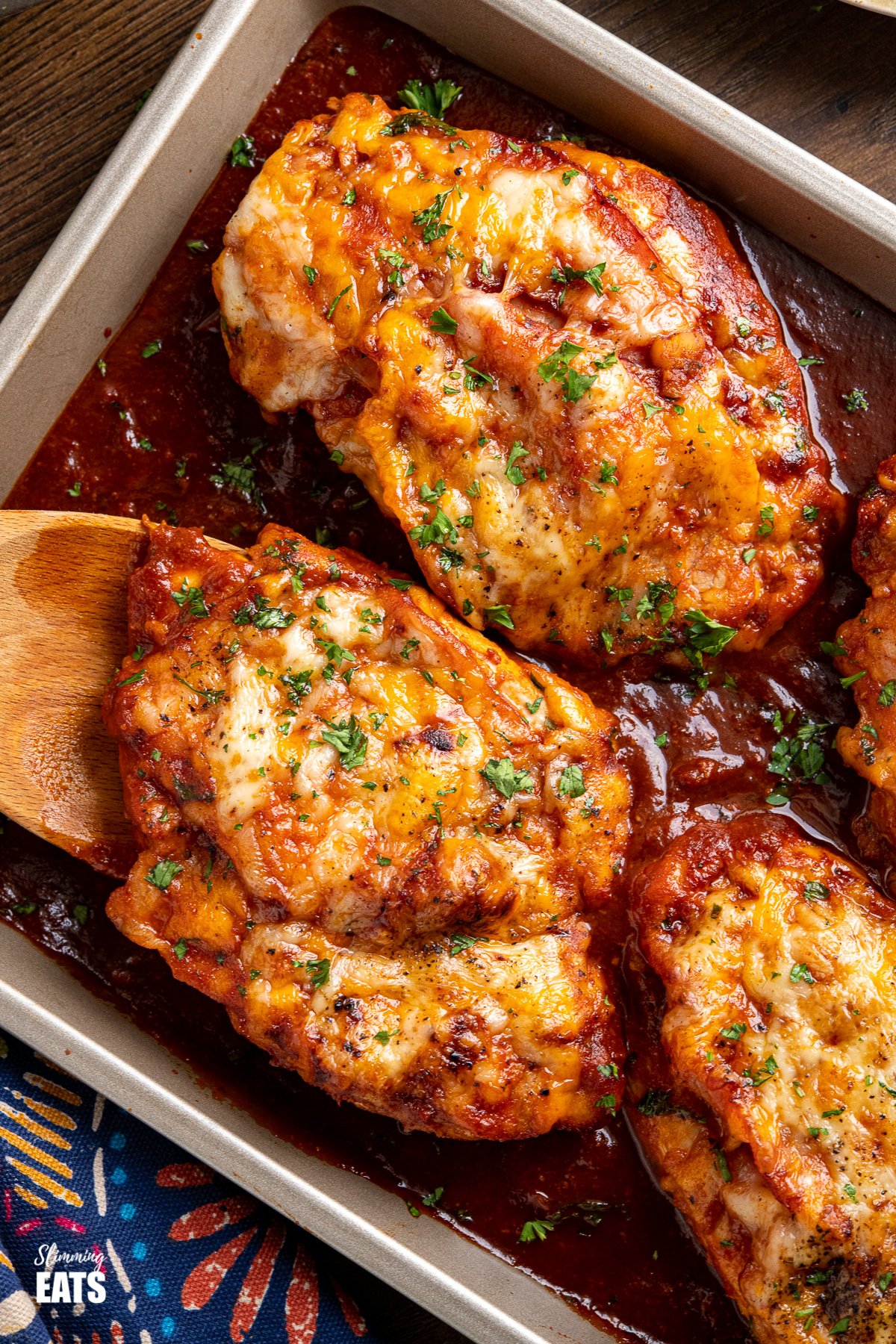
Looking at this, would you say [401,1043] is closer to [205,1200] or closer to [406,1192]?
[406,1192]

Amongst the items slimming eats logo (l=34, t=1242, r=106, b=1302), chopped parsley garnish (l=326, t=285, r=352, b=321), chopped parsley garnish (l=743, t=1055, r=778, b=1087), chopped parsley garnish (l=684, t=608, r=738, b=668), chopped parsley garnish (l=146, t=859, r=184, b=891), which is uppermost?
chopped parsley garnish (l=326, t=285, r=352, b=321)

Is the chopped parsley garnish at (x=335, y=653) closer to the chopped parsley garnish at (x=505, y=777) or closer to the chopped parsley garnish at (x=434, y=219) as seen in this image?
the chopped parsley garnish at (x=505, y=777)

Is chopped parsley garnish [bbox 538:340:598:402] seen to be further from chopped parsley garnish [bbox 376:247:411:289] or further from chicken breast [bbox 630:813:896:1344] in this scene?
chicken breast [bbox 630:813:896:1344]

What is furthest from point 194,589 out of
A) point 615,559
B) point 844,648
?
point 844,648

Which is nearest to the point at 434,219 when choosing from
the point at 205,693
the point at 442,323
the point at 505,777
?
the point at 442,323

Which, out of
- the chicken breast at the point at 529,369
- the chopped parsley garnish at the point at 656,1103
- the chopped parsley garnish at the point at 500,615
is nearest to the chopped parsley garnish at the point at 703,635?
the chicken breast at the point at 529,369

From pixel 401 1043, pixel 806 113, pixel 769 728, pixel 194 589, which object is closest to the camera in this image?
pixel 401 1043

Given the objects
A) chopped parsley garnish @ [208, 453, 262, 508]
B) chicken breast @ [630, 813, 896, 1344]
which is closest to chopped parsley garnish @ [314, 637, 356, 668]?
chopped parsley garnish @ [208, 453, 262, 508]
